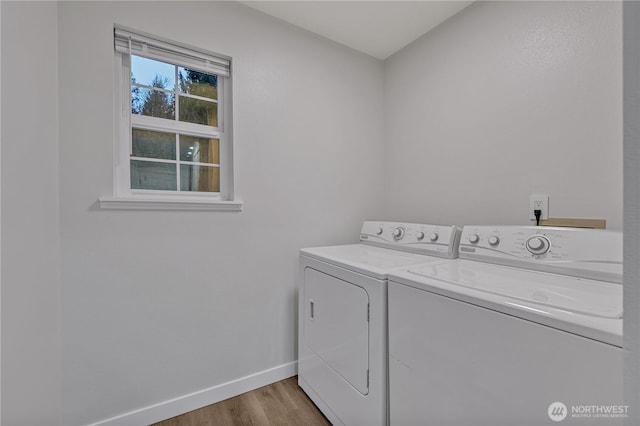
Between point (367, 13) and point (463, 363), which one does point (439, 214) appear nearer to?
point (463, 363)

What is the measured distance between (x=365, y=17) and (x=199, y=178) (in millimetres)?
1507

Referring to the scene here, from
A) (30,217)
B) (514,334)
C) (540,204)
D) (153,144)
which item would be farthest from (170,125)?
(540,204)

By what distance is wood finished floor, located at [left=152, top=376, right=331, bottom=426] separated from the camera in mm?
Answer: 1455

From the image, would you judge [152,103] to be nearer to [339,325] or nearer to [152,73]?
[152,73]

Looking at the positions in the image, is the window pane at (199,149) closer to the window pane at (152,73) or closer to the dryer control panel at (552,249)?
the window pane at (152,73)

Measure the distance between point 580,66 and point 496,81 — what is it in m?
0.38

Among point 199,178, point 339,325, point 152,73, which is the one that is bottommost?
point 339,325

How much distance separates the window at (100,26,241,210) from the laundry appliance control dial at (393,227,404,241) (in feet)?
3.37

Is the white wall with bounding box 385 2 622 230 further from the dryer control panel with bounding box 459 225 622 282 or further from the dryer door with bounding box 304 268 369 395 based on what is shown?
the dryer door with bounding box 304 268 369 395

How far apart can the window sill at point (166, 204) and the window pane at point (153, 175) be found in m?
0.12

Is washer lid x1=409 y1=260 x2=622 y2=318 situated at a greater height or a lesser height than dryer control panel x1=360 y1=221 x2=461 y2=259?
lesser

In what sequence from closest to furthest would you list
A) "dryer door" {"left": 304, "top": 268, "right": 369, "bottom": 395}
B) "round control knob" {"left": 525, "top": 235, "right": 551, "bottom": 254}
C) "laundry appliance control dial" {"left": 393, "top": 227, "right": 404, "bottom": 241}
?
"round control knob" {"left": 525, "top": 235, "right": 551, "bottom": 254} < "dryer door" {"left": 304, "top": 268, "right": 369, "bottom": 395} < "laundry appliance control dial" {"left": 393, "top": 227, "right": 404, "bottom": 241}

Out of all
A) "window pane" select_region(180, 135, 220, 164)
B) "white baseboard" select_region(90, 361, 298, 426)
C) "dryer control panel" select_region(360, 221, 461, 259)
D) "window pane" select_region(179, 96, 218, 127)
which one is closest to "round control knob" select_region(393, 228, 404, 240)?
"dryer control panel" select_region(360, 221, 461, 259)

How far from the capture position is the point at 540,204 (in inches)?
54.7
